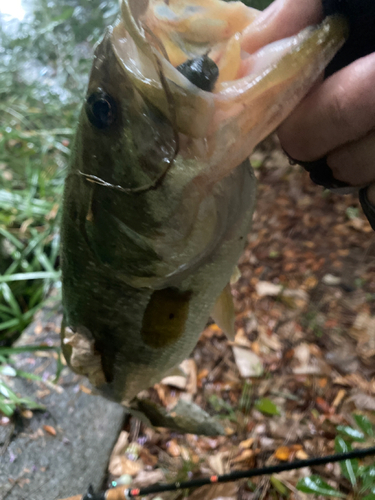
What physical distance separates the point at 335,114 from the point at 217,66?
18 centimetres

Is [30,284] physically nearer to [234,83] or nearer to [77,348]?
[77,348]

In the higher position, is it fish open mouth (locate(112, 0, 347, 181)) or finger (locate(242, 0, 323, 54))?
finger (locate(242, 0, 323, 54))

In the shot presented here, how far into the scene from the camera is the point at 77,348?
94 cm

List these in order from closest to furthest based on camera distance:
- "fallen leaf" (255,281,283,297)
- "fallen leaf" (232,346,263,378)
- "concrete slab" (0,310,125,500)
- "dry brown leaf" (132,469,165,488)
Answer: "concrete slab" (0,310,125,500) → "dry brown leaf" (132,469,165,488) → "fallen leaf" (232,346,263,378) → "fallen leaf" (255,281,283,297)

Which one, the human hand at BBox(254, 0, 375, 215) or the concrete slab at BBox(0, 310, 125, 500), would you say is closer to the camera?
the human hand at BBox(254, 0, 375, 215)

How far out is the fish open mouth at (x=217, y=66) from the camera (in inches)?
17.9

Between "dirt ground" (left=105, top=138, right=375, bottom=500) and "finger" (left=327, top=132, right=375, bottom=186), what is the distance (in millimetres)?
1204

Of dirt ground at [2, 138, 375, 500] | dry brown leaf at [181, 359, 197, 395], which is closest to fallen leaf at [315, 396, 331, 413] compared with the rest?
dirt ground at [2, 138, 375, 500]

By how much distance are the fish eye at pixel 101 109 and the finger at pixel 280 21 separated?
220 mm

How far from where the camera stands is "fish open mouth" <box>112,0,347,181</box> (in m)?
0.46

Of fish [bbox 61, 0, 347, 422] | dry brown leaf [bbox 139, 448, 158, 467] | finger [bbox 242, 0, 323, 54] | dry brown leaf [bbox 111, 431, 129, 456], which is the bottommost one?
dry brown leaf [bbox 111, 431, 129, 456]

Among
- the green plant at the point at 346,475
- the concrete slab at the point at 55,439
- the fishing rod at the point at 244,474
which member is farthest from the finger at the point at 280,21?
the concrete slab at the point at 55,439

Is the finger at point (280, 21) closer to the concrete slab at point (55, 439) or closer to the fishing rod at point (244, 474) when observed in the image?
Result: the fishing rod at point (244, 474)

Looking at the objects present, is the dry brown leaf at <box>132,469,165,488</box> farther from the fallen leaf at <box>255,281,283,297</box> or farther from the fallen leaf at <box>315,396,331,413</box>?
the fallen leaf at <box>255,281,283,297</box>
